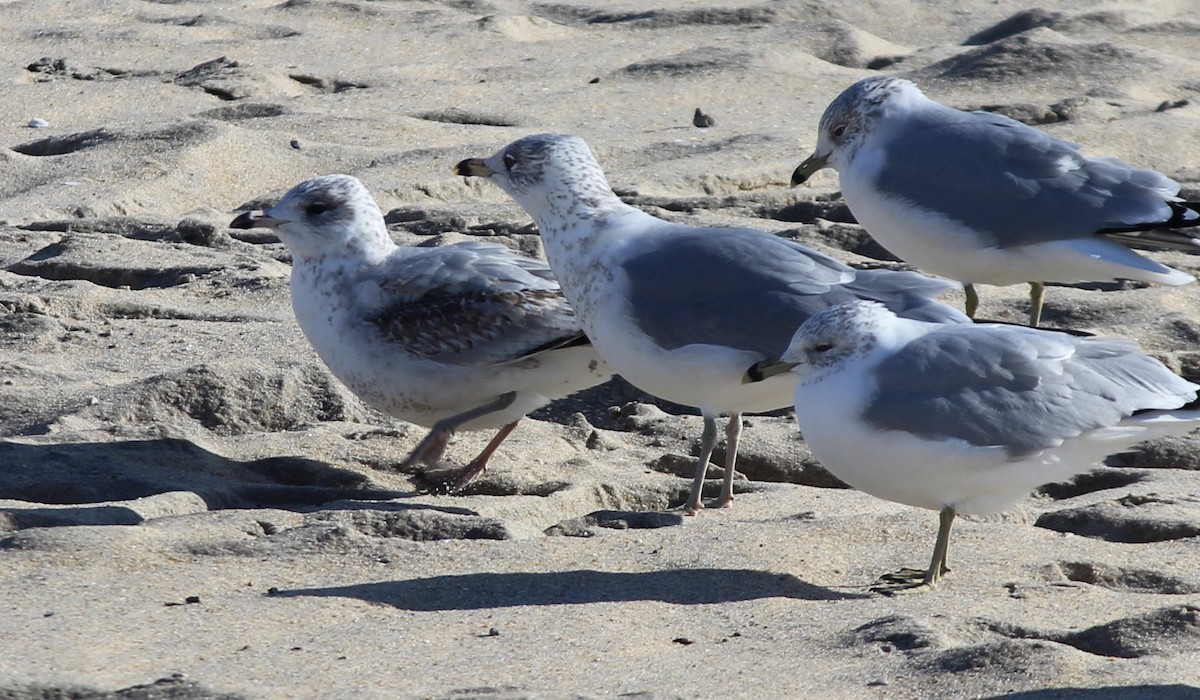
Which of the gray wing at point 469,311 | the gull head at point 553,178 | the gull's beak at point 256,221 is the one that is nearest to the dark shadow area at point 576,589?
the gray wing at point 469,311

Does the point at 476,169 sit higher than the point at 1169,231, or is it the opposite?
the point at 476,169

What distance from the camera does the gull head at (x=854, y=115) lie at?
6.34 metres

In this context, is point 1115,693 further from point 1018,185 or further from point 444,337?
point 1018,185

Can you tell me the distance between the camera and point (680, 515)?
476cm

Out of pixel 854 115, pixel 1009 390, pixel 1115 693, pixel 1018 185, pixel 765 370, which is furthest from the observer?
pixel 854 115

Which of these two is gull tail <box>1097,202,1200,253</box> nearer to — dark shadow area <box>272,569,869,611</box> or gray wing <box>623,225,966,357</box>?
gray wing <box>623,225,966,357</box>

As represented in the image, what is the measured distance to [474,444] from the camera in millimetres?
5820

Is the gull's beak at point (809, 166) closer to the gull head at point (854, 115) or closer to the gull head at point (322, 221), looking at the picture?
the gull head at point (854, 115)

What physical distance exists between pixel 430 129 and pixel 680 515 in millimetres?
4313

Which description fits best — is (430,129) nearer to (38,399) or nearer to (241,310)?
(241,310)

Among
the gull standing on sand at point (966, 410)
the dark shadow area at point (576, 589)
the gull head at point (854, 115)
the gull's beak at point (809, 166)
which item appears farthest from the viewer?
the gull's beak at point (809, 166)

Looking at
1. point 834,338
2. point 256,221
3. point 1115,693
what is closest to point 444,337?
point 256,221

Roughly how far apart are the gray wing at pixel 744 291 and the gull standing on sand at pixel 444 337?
480 millimetres

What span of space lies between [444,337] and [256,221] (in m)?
0.79
